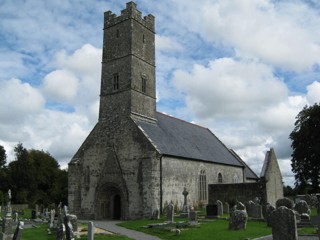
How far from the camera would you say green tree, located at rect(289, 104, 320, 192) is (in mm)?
43656

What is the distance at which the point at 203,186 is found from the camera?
115 feet

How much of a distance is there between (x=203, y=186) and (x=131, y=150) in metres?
9.17

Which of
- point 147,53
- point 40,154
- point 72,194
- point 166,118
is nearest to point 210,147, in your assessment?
point 166,118

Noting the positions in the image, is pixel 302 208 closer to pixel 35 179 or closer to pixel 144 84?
pixel 144 84

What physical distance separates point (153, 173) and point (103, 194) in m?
5.95

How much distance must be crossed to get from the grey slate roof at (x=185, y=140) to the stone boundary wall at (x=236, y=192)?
3.50m

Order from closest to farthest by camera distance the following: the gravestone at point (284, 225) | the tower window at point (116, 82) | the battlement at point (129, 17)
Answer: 1. the gravestone at point (284, 225)
2. the tower window at point (116, 82)
3. the battlement at point (129, 17)

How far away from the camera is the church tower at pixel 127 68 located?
3225 centimetres

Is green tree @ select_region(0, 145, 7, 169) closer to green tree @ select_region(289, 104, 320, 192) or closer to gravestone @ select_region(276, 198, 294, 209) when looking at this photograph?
green tree @ select_region(289, 104, 320, 192)

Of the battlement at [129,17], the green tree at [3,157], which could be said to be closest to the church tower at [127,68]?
the battlement at [129,17]

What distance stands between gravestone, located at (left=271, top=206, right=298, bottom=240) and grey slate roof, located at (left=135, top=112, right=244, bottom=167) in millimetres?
16586

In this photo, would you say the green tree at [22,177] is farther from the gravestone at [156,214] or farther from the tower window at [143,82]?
the gravestone at [156,214]

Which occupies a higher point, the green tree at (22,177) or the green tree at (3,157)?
the green tree at (3,157)

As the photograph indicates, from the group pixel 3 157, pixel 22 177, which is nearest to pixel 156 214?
pixel 22 177
